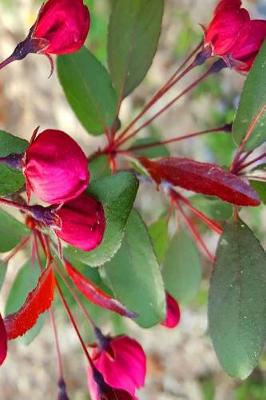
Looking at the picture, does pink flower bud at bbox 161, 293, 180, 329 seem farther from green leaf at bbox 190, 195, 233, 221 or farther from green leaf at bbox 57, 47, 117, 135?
green leaf at bbox 57, 47, 117, 135

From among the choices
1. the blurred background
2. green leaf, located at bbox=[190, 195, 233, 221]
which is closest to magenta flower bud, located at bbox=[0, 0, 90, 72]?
green leaf, located at bbox=[190, 195, 233, 221]

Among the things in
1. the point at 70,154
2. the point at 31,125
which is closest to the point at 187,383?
the point at 31,125

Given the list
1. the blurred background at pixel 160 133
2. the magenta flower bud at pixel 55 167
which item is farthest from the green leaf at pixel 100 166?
the blurred background at pixel 160 133

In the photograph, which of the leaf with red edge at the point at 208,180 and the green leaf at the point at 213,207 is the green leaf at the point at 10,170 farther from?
the green leaf at the point at 213,207

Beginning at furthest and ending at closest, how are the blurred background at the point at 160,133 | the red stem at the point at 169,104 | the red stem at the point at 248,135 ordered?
the blurred background at the point at 160,133
the red stem at the point at 169,104
the red stem at the point at 248,135

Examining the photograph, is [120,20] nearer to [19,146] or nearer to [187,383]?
[19,146]

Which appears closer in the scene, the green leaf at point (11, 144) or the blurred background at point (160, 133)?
the green leaf at point (11, 144)

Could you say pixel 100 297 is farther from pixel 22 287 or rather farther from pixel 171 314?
pixel 22 287

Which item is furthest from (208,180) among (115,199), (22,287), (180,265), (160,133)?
(160,133)

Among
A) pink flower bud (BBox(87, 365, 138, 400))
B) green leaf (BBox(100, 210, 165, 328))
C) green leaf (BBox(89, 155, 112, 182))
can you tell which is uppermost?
green leaf (BBox(89, 155, 112, 182))
